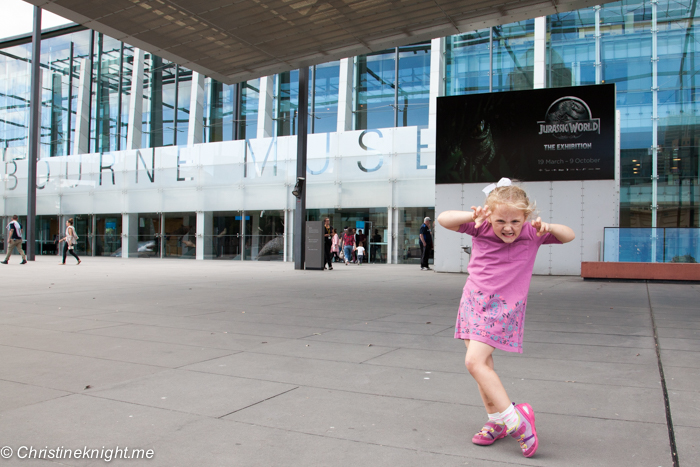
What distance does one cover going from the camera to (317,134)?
24.6m

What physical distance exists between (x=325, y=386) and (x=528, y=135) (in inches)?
552

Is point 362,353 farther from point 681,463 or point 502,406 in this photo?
point 681,463

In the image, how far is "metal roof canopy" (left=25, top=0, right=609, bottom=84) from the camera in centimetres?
1103

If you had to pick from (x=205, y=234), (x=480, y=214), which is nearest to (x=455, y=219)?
(x=480, y=214)

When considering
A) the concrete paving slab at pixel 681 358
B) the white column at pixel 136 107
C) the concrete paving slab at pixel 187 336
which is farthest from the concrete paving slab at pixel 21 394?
the white column at pixel 136 107

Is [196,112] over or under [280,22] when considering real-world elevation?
over

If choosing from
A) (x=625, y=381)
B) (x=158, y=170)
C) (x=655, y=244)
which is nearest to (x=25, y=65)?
(x=158, y=170)

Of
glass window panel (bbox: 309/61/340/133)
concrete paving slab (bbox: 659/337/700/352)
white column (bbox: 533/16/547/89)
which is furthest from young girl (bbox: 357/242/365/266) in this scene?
concrete paving slab (bbox: 659/337/700/352)

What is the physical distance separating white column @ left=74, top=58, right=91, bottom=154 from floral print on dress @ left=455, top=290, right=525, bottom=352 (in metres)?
35.3

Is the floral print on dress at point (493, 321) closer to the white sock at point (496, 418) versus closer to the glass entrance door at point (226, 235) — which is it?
the white sock at point (496, 418)

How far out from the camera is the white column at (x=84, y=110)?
33.6 m

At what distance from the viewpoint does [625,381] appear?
3.99m

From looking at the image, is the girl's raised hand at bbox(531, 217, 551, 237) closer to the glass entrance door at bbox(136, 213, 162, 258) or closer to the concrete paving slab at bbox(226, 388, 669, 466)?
the concrete paving slab at bbox(226, 388, 669, 466)

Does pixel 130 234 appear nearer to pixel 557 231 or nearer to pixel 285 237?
pixel 285 237
